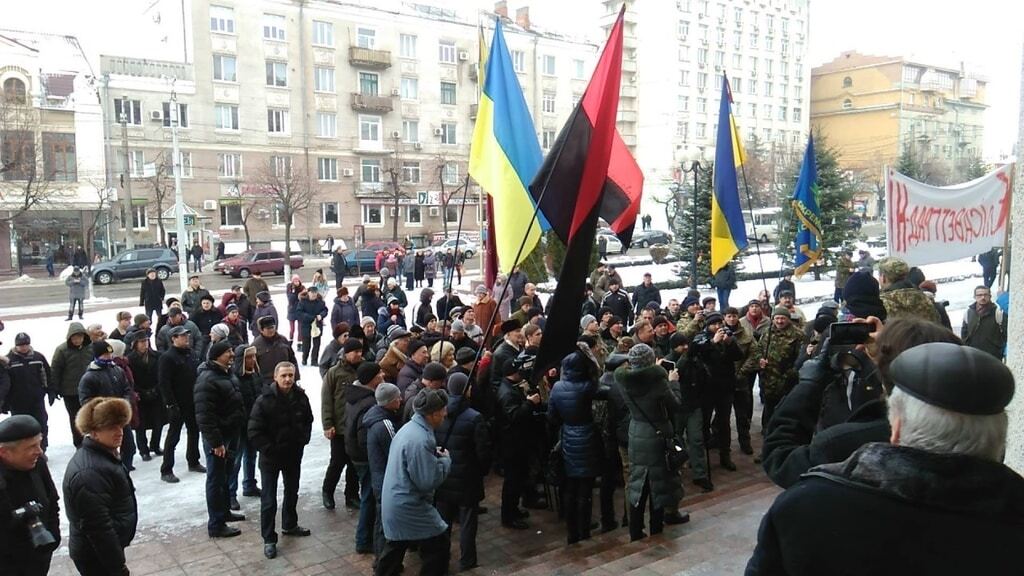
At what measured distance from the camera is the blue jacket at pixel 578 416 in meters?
6.41

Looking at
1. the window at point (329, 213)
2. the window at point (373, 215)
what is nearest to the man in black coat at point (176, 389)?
the window at point (329, 213)

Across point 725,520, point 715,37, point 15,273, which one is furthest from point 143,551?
point 715,37

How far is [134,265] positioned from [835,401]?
123ft

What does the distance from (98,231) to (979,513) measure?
49.2m

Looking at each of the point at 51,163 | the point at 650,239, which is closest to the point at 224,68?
the point at 51,163

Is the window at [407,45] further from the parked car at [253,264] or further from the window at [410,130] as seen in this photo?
the parked car at [253,264]

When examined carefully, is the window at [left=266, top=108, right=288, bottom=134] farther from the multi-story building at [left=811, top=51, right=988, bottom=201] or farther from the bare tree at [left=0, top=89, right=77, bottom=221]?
the multi-story building at [left=811, top=51, right=988, bottom=201]

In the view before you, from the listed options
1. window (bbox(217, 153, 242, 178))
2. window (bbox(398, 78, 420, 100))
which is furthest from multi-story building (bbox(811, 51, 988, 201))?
window (bbox(217, 153, 242, 178))

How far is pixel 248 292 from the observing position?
14836 millimetres

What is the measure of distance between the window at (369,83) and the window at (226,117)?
9.02m

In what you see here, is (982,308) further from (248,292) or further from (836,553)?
(248,292)

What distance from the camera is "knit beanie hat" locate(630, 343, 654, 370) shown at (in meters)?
6.07

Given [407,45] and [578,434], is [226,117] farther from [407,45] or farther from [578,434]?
[578,434]

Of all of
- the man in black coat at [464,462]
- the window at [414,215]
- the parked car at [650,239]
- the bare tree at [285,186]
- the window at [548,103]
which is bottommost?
the man in black coat at [464,462]
